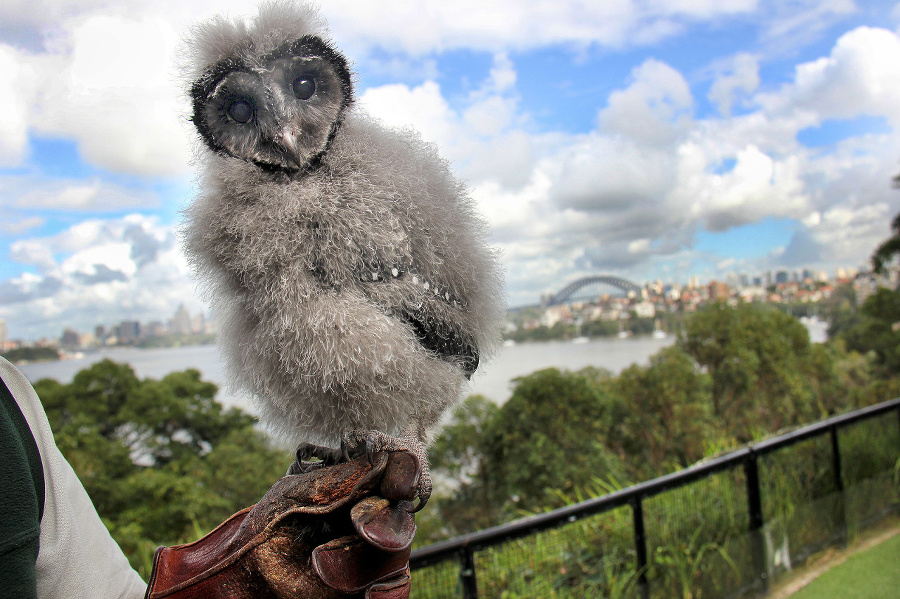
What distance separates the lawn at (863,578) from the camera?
3.45 meters

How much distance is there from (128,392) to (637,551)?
4.53 metres

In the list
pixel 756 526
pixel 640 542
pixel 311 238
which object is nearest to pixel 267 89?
pixel 311 238

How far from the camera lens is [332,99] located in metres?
1.17

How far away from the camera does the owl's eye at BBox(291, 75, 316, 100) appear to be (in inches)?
45.1

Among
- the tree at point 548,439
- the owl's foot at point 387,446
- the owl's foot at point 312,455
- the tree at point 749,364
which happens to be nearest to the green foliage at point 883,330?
the tree at point 749,364

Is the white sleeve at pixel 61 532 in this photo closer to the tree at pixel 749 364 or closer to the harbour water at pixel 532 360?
the harbour water at pixel 532 360

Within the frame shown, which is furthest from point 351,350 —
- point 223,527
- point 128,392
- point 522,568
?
point 128,392

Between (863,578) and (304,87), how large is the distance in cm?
470

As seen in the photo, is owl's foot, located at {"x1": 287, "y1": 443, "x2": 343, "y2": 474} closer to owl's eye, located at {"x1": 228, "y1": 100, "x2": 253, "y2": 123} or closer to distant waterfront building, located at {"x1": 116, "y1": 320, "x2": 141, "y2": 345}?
owl's eye, located at {"x1": 228, "y1": 100, "x2": 253, "y2": 123}

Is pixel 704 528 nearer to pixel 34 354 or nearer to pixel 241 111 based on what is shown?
pixel 241 111

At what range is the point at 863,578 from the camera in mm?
3619

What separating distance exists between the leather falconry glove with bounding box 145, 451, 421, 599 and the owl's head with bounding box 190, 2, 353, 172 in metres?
0.69

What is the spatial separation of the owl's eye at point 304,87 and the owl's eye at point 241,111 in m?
0.10

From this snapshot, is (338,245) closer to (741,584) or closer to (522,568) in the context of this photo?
(522,568)
